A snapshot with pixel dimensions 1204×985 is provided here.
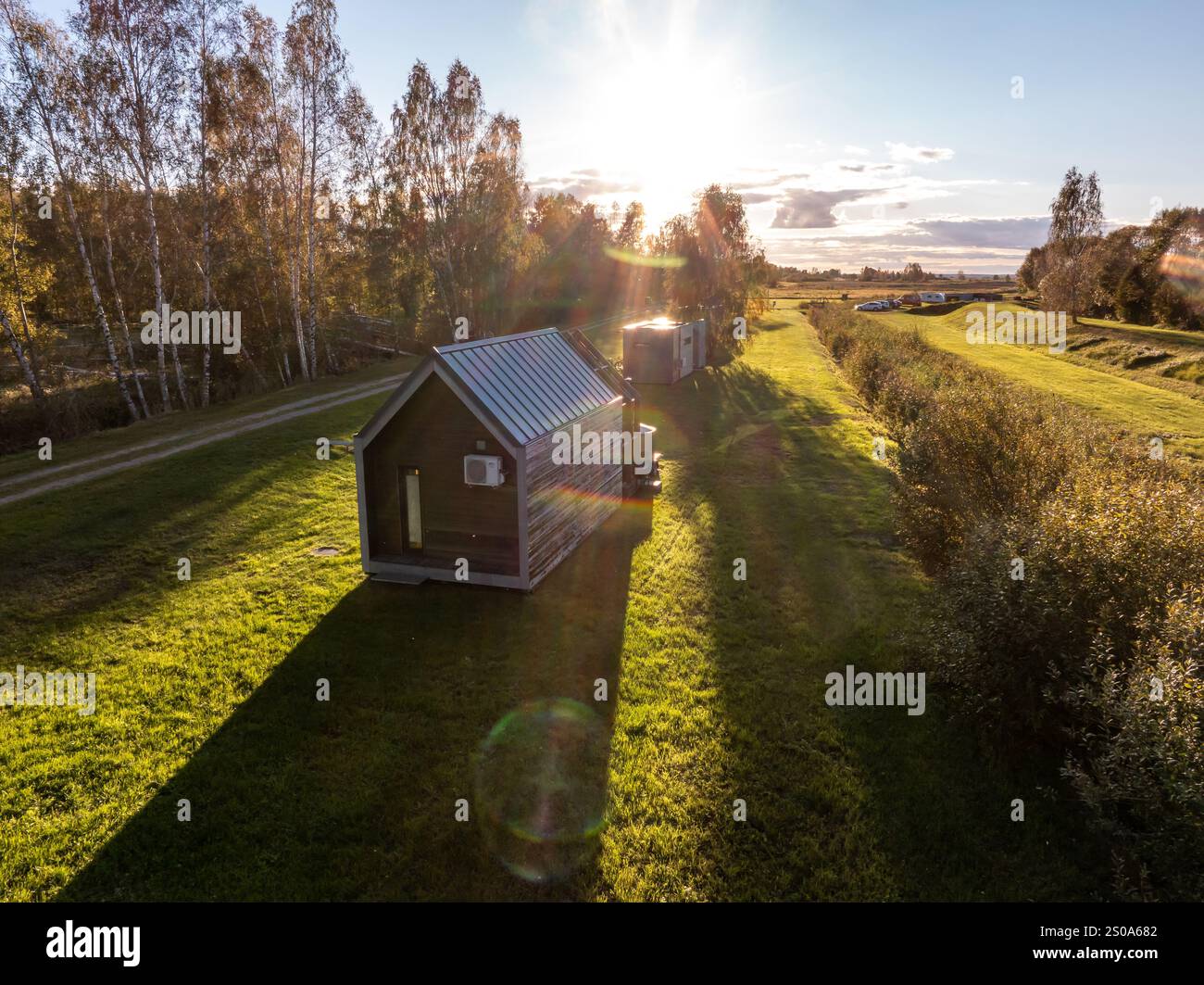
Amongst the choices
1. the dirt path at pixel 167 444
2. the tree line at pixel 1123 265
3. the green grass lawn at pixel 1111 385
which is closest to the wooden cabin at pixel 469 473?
the dirt path at pixel 167 444

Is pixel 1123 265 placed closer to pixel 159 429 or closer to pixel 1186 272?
pixel 1186 272

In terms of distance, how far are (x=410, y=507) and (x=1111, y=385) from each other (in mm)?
40019

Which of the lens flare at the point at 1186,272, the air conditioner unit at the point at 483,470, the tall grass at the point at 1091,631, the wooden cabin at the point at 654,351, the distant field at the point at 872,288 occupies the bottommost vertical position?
the tall grass at the point at 1091,631

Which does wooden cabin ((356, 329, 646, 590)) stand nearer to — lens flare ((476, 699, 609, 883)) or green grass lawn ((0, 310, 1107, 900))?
green grass lawn ((0, 310, 1107, 900))

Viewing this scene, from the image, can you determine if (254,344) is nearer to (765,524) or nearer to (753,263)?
(765,524)

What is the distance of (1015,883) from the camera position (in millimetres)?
7094

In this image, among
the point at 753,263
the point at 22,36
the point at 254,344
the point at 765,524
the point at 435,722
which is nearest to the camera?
the point at 435,722

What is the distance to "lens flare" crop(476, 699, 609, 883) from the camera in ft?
24.6

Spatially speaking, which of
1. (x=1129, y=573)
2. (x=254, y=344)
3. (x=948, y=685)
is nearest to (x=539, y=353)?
(x=948, y=685)

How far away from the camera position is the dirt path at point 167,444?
19.0 meters

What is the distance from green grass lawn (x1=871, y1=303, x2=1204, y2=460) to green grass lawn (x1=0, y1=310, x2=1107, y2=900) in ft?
58.3

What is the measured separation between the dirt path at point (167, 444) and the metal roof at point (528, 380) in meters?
13.7

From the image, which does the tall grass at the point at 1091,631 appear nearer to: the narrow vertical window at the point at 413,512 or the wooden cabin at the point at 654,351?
the narrow vertical window at the point at 413,512

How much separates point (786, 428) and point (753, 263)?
27.6 m
